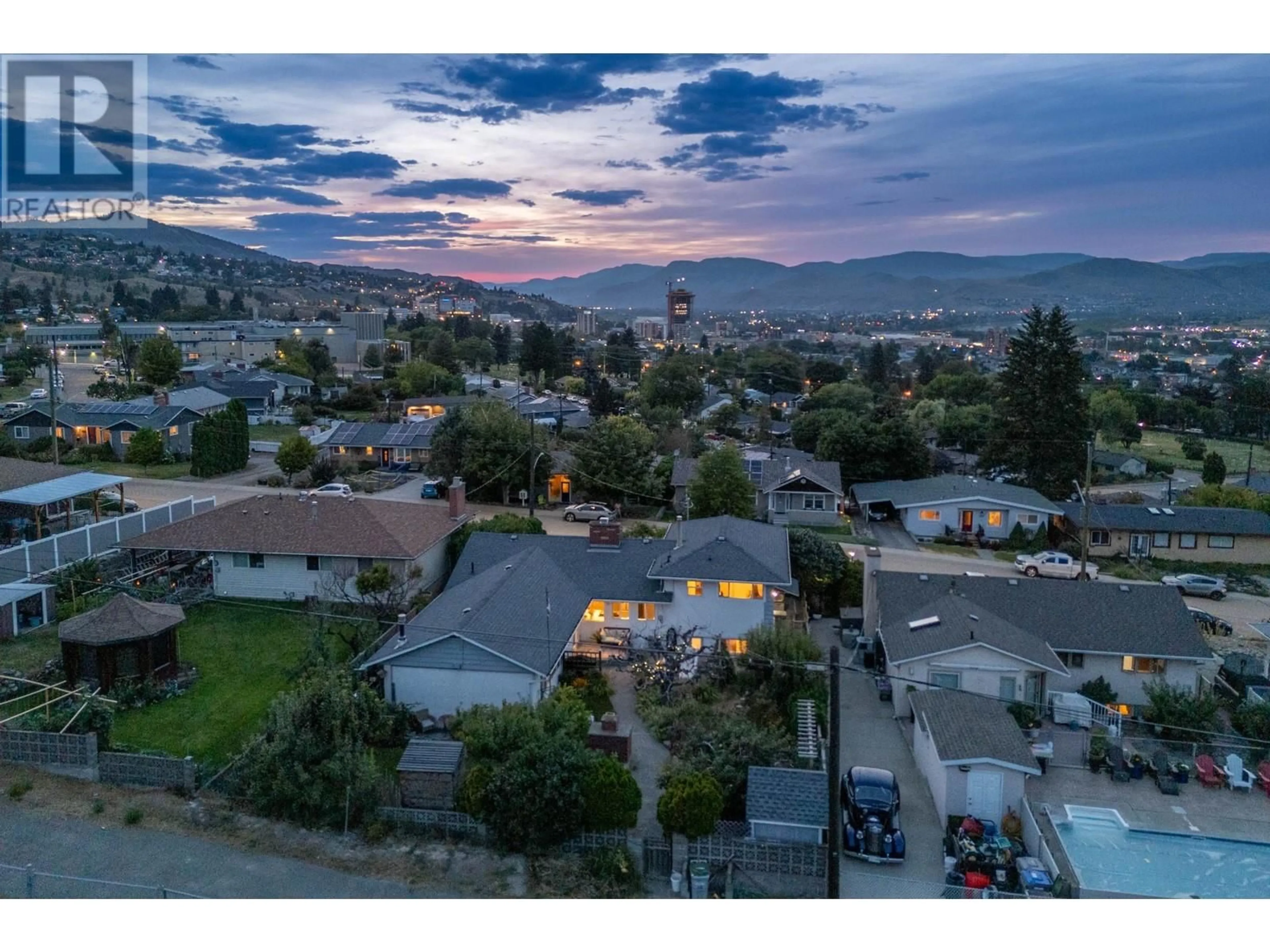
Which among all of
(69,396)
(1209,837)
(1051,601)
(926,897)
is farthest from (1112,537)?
(69,396)

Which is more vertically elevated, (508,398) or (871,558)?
(508,398)

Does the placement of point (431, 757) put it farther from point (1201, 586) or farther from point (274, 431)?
point (274, 431)

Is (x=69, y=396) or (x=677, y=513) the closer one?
(x=677, y=513)

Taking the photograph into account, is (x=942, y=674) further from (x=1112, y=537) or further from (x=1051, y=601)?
(x=1112, y=537)

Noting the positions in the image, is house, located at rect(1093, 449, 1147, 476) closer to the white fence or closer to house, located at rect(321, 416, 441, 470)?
house, located at rect(321, 416, 441, 470)

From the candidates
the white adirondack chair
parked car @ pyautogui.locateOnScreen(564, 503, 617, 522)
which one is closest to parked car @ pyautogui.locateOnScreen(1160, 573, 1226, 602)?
the white adirondack chair
